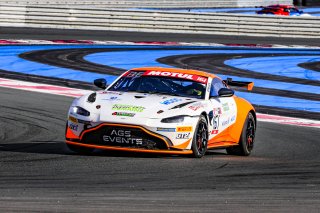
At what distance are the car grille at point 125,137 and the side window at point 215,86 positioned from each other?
1652mm

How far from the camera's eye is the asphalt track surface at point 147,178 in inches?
318

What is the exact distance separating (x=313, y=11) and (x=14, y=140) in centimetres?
6070

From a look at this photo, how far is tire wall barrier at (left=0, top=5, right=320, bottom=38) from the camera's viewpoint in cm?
3769

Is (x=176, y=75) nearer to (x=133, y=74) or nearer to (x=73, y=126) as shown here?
(x=133, y=74)

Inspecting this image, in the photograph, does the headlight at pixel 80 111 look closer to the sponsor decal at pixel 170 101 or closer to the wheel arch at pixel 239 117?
the sponsor decal at pixel 170 101

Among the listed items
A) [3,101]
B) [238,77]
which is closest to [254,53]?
[238,77]

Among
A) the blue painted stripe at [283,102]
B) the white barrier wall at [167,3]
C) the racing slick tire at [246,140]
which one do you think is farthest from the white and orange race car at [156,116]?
the white barrier wall at [167,3]

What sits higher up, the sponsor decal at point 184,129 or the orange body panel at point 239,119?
the sponsor decal at point 184,129

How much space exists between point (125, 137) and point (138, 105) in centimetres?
53

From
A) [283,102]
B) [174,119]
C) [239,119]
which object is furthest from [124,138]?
[283,102]

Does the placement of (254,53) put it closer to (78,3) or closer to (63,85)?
(63,85)

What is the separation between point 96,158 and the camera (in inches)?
457

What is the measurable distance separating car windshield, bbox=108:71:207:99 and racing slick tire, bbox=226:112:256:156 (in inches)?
40.6

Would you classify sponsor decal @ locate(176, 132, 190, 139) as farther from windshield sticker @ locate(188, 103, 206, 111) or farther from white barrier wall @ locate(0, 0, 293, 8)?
white barrier wall @ locate(0, 0, 293, 8)
